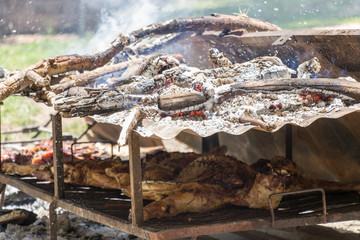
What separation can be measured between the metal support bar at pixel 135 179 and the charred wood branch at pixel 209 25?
373cm

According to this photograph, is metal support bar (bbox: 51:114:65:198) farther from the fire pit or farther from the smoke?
the smoke

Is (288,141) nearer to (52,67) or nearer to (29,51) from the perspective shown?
(52,67)

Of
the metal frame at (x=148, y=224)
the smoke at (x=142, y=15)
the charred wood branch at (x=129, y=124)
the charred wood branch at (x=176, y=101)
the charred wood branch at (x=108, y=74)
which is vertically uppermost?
the smoke at (x=142, y=15)

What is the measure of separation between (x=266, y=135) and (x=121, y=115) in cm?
335

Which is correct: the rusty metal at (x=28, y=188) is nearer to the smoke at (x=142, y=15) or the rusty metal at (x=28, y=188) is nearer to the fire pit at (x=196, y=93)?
the fire pit at (x=196, y=93)

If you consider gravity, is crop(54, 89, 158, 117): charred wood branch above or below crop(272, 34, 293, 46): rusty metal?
below

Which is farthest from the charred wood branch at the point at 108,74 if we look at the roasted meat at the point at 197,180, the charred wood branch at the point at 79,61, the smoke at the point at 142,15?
the smoke at the point at 142,15

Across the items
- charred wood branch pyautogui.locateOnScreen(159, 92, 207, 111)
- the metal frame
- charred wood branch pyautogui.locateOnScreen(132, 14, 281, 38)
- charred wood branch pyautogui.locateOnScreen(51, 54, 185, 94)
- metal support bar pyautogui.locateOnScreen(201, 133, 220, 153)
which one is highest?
charred wood branch pyautogui.locateOnScreen(132, 14, 281, 38)

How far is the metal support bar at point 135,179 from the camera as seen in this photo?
16.0 feet

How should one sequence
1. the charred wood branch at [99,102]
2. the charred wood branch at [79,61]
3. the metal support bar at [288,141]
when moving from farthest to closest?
the metal support bar at [288,141]
the charred wood branch at [79,61]
the charred wood branch at [99,102]

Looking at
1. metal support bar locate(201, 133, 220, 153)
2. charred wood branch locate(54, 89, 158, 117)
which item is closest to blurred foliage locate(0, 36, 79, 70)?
metal support bar locate(201, 133, 220, 153)

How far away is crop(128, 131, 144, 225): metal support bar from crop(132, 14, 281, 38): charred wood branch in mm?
3726

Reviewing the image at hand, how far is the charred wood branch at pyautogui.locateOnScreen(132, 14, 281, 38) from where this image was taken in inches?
323

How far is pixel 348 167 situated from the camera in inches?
271
